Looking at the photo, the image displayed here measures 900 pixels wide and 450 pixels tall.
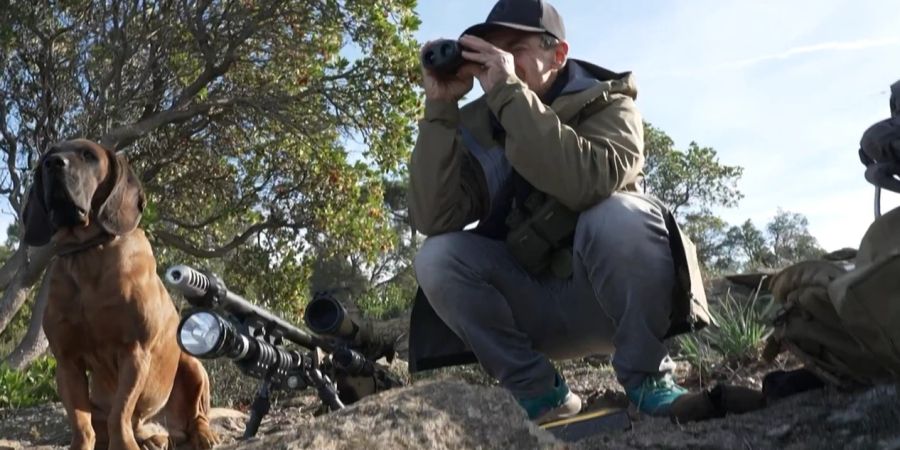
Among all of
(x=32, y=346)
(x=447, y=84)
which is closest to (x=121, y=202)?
(x=447, y=84)

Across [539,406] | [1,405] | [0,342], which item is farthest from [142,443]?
[0,342]

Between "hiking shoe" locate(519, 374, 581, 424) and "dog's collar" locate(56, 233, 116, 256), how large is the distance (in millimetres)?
1693

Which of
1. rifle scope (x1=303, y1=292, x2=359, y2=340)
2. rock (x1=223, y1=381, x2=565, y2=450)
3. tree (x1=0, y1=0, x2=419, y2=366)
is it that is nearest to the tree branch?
tree (x1=0, y1=0, x2=419, y2=366)

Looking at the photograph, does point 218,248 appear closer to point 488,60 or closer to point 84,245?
point 84,245

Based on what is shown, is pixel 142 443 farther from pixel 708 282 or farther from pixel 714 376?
pixel 708 282

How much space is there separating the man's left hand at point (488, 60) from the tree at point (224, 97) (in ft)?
19.9

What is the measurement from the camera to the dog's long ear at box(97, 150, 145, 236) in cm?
355

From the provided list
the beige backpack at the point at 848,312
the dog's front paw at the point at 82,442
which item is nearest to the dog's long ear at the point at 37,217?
the dog's front paw at the point at 82,442

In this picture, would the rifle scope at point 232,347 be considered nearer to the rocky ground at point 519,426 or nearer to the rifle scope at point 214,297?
the rifle scope at point 214,297

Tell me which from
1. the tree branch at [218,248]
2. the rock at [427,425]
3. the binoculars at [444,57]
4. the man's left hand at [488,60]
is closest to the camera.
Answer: the rock at [427,425]

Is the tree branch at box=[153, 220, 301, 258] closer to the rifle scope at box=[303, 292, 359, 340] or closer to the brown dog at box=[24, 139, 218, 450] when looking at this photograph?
the rifle scope at box=[303, 292, 359, 340]

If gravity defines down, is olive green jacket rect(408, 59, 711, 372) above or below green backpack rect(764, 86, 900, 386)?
above

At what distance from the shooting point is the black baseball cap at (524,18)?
325 centimetres

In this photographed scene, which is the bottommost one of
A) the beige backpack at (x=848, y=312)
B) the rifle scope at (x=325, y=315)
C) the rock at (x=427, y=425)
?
the rock at (x=427, y=425)
